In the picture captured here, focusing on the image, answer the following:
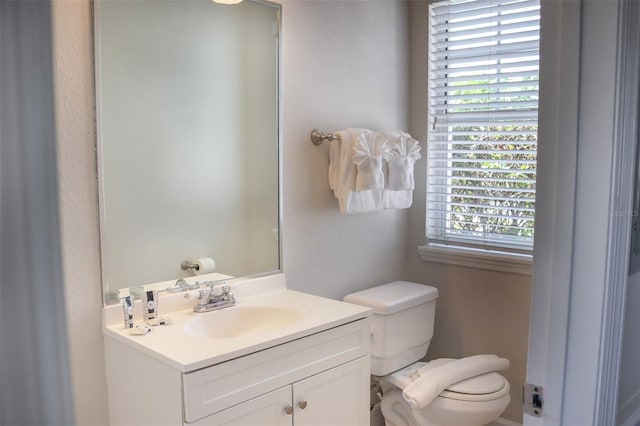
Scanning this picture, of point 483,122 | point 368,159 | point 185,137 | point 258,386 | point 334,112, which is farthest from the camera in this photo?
point 483,122

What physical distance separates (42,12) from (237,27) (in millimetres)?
1646

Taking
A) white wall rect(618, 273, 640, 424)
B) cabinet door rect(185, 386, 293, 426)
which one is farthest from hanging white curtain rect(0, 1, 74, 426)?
cabinet door rect(185, 386, 293, 426)

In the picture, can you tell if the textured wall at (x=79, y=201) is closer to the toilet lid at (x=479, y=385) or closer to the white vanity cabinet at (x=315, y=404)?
the white vanity cabinet at (x=315, y=404)

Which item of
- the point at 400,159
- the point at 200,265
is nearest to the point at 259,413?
the point at 200,265

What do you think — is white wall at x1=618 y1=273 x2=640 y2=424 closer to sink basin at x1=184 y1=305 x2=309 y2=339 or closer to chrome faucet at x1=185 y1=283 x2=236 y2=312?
sink basin at x1=184 y1=305 x2=309 y2=339

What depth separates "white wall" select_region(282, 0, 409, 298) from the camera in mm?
2271

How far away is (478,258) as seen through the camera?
2.67 meters

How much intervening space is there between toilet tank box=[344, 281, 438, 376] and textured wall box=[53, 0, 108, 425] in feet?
3.75

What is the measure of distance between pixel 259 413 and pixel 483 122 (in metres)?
1.76

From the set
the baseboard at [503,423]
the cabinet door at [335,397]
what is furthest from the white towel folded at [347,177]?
the baseboard at [503,423]

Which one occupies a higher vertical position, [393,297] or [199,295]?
[199,295]

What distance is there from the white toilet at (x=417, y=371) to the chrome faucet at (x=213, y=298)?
2.18 ft

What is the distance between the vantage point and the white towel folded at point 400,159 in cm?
244

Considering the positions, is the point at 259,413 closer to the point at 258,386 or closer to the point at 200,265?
the point at 258,386
